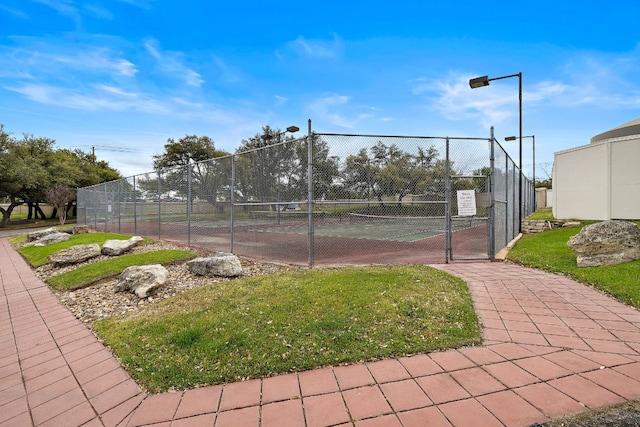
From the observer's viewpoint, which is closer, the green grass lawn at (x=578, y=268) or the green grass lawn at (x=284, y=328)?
the green grass lawn at (x=284, y=328)

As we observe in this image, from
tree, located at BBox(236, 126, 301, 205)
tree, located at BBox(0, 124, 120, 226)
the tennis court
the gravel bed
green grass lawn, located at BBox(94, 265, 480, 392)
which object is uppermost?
tree, located at BBox(0, 124, 120, 226)

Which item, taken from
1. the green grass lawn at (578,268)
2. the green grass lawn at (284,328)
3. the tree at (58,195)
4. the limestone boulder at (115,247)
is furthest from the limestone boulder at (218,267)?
the tree at (58,195)

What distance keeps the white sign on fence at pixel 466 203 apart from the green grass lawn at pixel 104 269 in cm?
593

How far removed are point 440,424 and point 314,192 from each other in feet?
13.3

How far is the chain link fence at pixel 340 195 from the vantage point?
5508mm

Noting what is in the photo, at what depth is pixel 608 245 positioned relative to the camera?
5.30m

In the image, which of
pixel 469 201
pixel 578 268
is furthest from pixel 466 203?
pixel 578 268

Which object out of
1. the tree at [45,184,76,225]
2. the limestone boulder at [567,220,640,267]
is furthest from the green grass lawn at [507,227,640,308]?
the tree at [45,184,76,225]

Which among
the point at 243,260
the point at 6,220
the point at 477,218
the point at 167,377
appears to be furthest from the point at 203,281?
the point at 6,220

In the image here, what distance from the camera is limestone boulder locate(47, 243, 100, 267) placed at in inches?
281

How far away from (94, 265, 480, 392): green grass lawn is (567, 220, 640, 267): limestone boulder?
10.00ft

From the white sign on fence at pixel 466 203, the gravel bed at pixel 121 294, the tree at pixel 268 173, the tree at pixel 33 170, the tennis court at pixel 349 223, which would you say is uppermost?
the tree at pixel 33 170

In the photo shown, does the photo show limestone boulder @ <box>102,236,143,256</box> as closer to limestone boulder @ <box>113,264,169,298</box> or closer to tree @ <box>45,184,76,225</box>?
limestone boulder @ <box>113,264,169,298</box>

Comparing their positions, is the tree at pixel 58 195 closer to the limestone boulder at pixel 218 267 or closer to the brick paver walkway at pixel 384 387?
the limestone boulder at pixel 218 267
